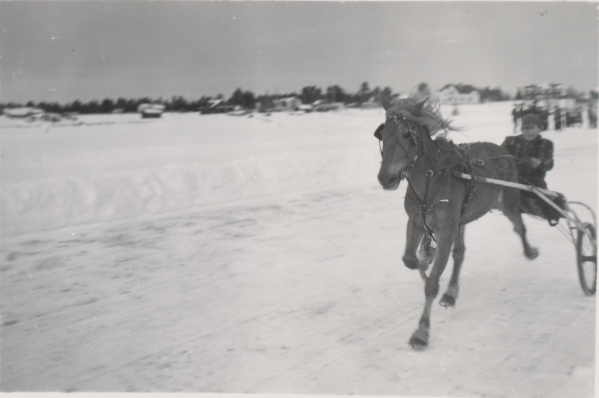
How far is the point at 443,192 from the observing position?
4.20m

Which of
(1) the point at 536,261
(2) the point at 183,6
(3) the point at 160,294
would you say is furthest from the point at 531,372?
(2) the point at 183,6

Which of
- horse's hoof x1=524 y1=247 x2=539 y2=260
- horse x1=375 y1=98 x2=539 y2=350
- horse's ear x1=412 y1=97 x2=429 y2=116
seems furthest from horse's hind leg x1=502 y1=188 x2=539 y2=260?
horse's ear x1=412 y1=97 x2=429 y2=116

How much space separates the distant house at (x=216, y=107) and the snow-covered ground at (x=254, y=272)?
6.2 inches

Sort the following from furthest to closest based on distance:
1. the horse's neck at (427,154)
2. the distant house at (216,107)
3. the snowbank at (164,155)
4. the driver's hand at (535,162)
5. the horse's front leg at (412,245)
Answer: the distant house at (216,107)
the snowbank at (164,155)
the driver's hand at (535,162)
the horse's front leg at (412,245)
the horse's neck at (427,154)

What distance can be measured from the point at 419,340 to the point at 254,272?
213 centimetres

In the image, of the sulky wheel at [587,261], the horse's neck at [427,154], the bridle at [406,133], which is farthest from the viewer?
the sulky wheel at [587,261]

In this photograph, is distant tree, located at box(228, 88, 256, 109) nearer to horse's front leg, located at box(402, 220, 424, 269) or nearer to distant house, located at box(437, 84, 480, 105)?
distant house, located at box(437, 84, 480, 105)

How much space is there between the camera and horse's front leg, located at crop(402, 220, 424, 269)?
423cm

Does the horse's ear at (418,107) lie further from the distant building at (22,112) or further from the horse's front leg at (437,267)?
the distant building at (22,112)

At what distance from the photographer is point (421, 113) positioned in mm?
4027

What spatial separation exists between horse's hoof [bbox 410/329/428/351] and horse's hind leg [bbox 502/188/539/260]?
6.99ft

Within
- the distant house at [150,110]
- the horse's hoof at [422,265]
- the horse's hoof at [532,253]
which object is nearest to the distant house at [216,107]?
the distant house at [150,110]

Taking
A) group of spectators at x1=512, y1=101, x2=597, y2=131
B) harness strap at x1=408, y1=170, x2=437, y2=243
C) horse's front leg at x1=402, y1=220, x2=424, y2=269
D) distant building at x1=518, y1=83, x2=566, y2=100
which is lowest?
horse's front leg at x1=402, y1=220, x2=424, y2=269

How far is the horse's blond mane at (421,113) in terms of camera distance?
3.89 m
